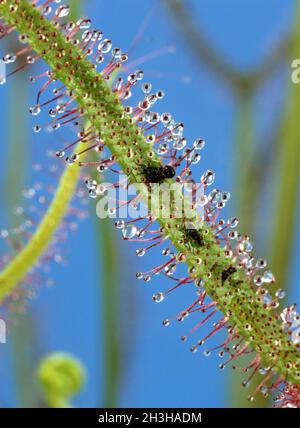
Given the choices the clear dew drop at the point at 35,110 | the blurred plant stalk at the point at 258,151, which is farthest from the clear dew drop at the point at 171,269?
the blurred plant stalk at the point at 258,151

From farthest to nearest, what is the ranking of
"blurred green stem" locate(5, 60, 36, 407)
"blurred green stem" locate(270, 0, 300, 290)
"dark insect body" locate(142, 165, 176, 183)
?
"blurred green stem" locate(5, 60, 36, 407), "blurred green stem" locate(270, 0, 300, 290), "dark insect body" locate(142, 165, 176, 183)

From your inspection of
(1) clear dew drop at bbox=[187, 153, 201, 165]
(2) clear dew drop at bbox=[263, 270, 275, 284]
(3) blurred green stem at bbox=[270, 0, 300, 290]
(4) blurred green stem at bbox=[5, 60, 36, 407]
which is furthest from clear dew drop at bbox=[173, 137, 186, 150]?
(4) blurred green stem at bbox=[5, 60, 36, 407]

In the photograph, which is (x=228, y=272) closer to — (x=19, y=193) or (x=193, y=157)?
(x=193, y=157)

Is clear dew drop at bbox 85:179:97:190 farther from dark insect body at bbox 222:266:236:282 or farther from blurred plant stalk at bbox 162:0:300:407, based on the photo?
blurred plant stalk at bbox 162:0:300:407

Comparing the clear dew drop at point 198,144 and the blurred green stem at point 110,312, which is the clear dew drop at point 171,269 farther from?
the blurred green stem at point 110,312

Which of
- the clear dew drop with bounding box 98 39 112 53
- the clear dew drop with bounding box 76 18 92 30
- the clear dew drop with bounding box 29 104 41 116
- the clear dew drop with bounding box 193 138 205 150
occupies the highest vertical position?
the clear dew drop with bounding box 76 18 92 30

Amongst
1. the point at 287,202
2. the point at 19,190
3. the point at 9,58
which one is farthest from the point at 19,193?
the point at 9,58

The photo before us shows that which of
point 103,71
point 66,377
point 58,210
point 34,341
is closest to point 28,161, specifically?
point 34,341
